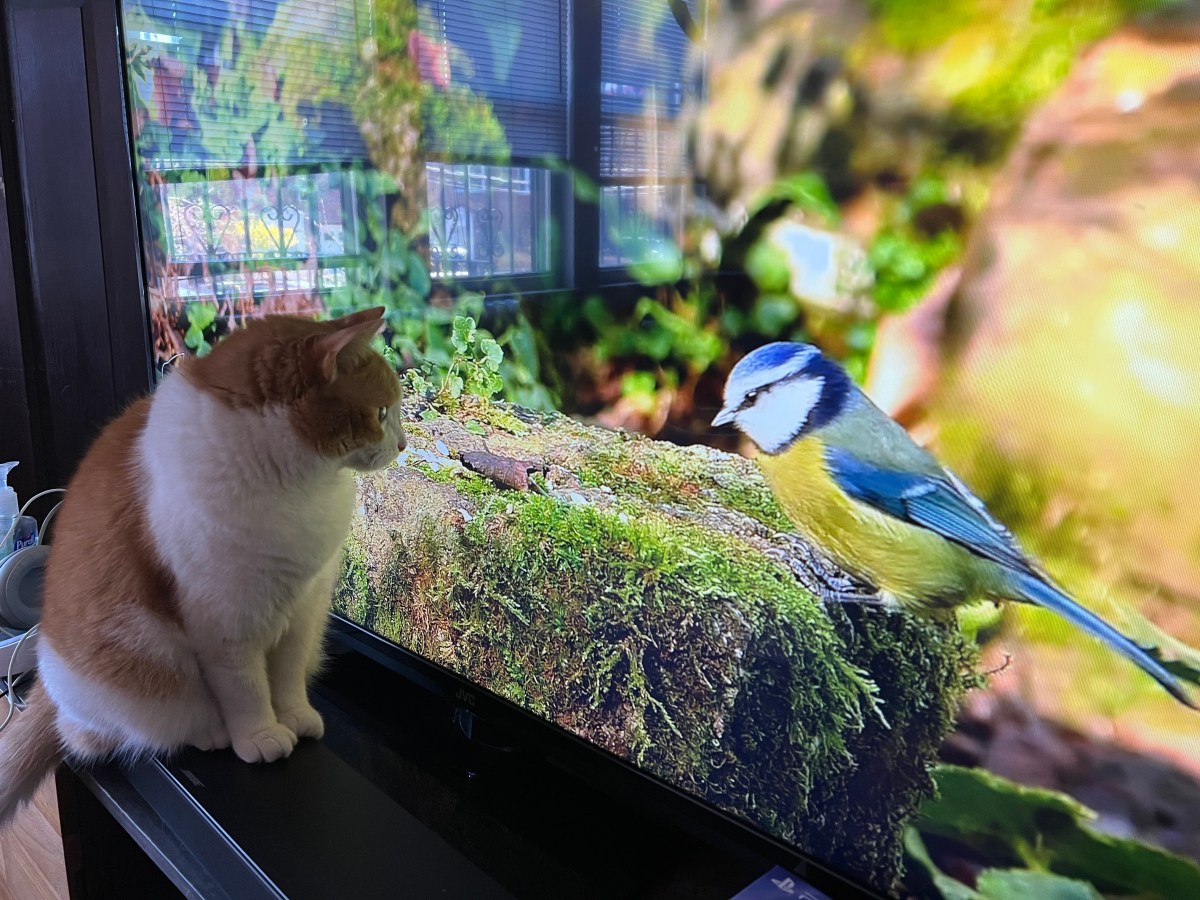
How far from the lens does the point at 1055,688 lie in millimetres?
553

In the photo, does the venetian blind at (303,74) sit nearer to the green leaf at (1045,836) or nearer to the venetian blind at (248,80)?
the venetian blind at (248,80)

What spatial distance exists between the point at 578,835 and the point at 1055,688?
545mm

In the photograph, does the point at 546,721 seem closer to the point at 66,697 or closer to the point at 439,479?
the point at 439,479

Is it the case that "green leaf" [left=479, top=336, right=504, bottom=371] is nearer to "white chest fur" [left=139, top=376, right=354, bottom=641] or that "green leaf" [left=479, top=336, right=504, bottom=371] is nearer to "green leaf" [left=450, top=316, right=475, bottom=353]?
"green leaf" [left=450, top=316, right=475, bottom=353]

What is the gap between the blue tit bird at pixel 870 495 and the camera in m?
0.57

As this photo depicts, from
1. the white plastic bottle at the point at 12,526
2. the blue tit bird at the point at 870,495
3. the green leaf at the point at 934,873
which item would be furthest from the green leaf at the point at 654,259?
the white plastic bottle at the point at 12,526

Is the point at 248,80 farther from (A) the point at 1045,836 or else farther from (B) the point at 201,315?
(A) the point at 1045,836

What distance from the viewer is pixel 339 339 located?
0.87 m

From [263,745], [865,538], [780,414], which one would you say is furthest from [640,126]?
[263,745]

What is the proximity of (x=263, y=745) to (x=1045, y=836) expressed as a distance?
838 mm

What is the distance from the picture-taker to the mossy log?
66cm

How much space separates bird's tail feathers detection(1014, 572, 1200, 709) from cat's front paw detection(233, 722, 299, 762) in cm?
85

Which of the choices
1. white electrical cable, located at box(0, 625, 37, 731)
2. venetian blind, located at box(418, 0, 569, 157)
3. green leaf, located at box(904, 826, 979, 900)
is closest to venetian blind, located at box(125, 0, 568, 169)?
venetian blind, located at box(418, 0, 569, 157)

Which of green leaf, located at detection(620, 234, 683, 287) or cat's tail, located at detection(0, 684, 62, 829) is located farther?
cat's tail, located at detection(0, 684, 62, 829)
